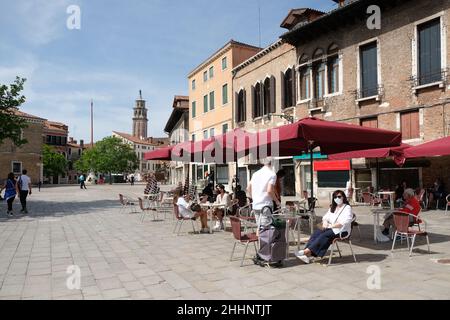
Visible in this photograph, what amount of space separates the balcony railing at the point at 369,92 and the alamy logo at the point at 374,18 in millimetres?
2675

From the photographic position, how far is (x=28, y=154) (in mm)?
52906

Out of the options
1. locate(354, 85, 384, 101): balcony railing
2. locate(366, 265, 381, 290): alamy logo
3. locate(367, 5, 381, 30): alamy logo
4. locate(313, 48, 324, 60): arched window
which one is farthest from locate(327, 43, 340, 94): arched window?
locate(366, 265, 381, 290): alamy logo

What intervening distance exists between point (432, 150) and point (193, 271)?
27.0ft

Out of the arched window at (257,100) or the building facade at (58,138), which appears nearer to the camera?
the arched window at (257,100)

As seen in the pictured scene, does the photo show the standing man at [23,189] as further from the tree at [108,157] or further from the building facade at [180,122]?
the tree at [108,157]

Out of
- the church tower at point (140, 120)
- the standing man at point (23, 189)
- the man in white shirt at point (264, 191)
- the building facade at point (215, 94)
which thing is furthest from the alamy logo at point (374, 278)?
the church tower at point (140, 120)

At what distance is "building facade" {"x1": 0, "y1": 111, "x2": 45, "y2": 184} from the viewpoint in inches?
2010

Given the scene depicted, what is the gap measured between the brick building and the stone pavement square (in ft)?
24.5

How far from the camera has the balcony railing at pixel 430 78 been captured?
14305 millimetres

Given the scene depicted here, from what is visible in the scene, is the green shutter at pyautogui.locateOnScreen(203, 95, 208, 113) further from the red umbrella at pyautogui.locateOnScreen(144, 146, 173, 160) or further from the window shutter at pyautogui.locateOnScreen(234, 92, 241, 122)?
the red umbrella at pyautogui.locateOnScreen(144, 146, 173, 160)

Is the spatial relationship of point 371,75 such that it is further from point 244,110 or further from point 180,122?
point 180,122

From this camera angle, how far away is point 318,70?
20547mm

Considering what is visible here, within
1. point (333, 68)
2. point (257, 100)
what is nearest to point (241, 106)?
point (257, 100)

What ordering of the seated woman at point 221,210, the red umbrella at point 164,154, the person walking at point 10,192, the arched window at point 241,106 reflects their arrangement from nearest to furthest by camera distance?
the seated woman at point 221,210
the red umbrella at point 164,154
the person walking at point 10,192
the arched window at point 241,106
